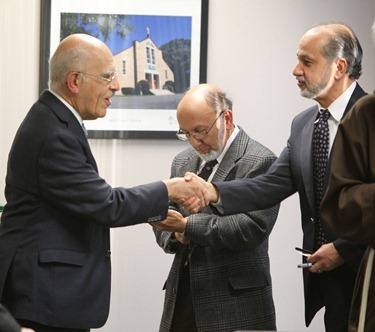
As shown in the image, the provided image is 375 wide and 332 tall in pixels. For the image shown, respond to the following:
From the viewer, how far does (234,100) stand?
497 cm

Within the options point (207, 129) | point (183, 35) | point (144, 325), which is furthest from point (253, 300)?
point (183, 35)

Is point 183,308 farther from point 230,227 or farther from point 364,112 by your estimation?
point 364,112

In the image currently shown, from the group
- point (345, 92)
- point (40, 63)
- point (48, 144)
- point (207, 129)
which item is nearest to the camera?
point (48, 144)

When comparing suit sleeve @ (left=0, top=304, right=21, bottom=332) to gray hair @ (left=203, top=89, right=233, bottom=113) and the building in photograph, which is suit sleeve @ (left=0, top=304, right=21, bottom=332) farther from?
the building in photograph

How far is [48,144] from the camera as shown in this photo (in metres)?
3.01

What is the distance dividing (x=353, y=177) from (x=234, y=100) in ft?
8.14

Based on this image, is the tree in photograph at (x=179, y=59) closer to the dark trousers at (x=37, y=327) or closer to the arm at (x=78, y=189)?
the arm at (x=78, y=189)

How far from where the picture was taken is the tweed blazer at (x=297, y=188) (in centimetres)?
330

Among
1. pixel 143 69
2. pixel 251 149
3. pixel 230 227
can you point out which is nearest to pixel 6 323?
pixel 230 227

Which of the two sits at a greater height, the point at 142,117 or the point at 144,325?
the point at 142,117

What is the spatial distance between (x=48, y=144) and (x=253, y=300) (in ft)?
3.34

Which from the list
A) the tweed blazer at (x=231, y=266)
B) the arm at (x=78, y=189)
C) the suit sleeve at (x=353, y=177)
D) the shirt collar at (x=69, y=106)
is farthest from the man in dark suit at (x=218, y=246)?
the suit sleeve at (x=353, y=177)

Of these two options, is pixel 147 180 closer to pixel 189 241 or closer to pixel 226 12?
pixel 226 12

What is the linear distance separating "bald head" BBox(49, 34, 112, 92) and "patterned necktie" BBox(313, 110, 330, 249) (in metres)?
0.84
